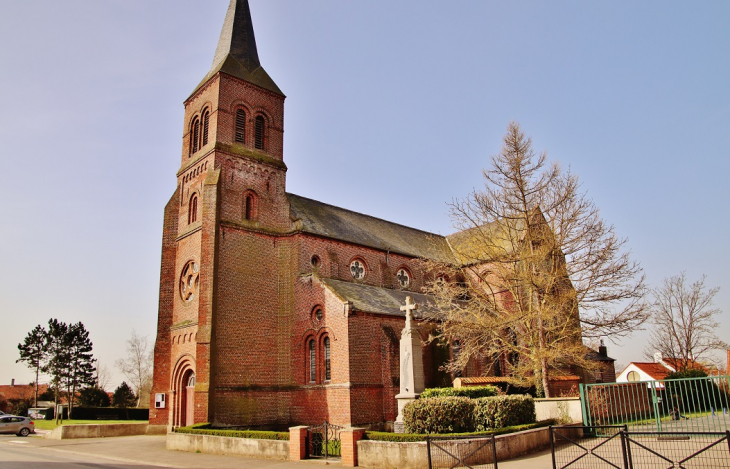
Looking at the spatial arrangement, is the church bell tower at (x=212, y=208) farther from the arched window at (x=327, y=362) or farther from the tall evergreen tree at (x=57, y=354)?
the tall evergreen tree at (x=57, y=354)

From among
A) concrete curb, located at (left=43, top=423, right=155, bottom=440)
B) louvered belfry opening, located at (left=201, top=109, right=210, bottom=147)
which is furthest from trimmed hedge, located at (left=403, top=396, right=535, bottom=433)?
louvered belfry opening, located at (left=201, top=109, right=210, bottom=147)

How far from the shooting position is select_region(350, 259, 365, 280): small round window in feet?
94.1

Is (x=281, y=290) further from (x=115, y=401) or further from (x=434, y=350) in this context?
(x=115, y=401)

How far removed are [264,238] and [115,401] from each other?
38.1m

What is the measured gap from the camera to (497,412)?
1590 cm

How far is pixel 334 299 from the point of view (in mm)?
23531

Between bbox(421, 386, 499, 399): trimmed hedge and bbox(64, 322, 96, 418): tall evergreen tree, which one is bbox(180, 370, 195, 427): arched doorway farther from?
bbox(64, 322, 96, 418): tall evergreen tree

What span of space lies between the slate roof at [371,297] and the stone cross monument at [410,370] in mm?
4014

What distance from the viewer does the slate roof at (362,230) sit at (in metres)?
28.1

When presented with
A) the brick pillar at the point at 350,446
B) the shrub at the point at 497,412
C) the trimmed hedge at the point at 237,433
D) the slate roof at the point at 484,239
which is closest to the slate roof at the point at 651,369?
the slate roof at the point at 484,239

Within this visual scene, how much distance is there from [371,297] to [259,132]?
1071 centimetres

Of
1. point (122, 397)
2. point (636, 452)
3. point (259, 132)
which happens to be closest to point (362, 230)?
point (259, 132)

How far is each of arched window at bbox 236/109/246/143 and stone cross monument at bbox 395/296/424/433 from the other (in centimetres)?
1416

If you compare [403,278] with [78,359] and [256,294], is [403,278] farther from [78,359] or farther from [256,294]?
[78,359]
